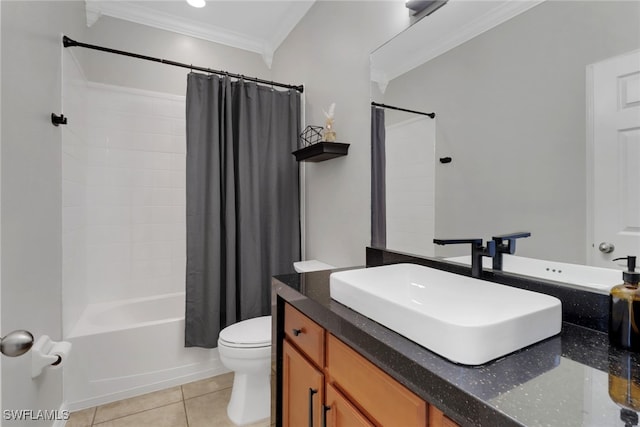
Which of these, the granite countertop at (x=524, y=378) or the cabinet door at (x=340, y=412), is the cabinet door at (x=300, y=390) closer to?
the cabinet door at (x=340, y=412)

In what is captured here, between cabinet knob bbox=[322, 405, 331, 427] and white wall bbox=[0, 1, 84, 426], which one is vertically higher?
white wall bbox=[0, 1, 84, 426]

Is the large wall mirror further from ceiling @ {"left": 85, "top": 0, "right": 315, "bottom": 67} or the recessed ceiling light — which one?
the recessed ceiling light

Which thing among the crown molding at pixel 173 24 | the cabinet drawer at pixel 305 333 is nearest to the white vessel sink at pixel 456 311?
the cabinet drawer at pixel 305 333

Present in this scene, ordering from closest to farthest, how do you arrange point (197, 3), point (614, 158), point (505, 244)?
point (614, 158) → point (505, 244) → point (197, 3)

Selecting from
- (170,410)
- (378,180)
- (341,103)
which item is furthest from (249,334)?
(341,103)

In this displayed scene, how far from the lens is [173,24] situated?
100 inches

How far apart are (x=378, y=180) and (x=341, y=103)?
63 cm

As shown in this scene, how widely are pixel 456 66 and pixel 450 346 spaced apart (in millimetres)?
1000

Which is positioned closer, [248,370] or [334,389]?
[334,389]

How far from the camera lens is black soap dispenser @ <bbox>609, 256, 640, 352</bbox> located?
0.64 metres

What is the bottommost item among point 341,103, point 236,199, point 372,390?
point 372,390

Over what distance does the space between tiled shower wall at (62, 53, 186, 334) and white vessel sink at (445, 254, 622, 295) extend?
2494mm

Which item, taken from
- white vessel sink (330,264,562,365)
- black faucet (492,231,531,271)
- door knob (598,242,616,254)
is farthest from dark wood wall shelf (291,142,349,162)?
door knob (598,242,616,254)

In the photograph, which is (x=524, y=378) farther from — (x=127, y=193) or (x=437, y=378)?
(x=127, y=193)
